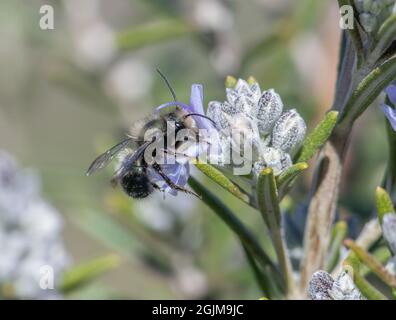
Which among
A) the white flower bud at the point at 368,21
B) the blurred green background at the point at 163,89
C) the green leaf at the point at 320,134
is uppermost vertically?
the blurred green background at the point at 163,89

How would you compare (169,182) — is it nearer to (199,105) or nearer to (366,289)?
(199,105)

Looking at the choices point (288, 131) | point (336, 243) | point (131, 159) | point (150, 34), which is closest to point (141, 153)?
point (131, 159)

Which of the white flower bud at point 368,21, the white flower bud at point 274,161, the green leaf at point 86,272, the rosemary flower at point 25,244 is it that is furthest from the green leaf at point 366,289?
the rosemary flower at point 25,244

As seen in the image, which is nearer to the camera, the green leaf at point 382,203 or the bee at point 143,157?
the green leaf at point 382,203

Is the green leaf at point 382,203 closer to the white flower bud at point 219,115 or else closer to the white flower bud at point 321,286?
the white flower bud at point 321,286

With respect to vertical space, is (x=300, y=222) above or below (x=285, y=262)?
above
